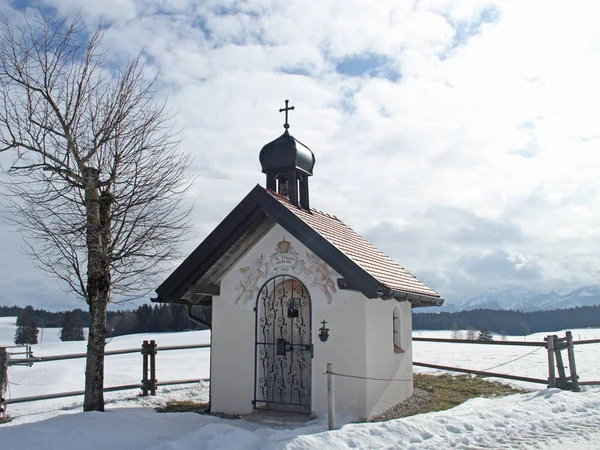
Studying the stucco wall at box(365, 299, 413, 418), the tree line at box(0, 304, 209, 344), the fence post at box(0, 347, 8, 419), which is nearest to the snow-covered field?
the fence post at box(0, 347, 8, 419)

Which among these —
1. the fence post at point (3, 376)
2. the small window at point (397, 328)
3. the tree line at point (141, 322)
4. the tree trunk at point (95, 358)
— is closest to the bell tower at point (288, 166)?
the small window at point (397, 328)

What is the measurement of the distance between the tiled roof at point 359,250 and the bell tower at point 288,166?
2.18ft

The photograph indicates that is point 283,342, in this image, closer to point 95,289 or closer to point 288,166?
point 95,289

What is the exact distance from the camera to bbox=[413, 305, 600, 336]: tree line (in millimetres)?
79688

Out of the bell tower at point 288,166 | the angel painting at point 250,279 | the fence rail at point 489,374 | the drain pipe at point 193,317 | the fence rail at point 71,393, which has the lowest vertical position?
the fence rail at point 71,393

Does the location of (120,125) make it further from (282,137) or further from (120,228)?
(282,137)

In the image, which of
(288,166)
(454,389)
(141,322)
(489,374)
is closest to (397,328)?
(454,389)

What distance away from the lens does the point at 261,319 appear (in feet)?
38.1

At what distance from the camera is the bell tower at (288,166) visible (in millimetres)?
13789

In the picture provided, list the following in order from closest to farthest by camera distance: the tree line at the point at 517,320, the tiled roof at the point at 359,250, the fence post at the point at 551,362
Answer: the tiled roof at the point at 359,250
the fence post at the point at 551,362
the tree line at the point at 517,320

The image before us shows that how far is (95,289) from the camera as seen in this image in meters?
10.6

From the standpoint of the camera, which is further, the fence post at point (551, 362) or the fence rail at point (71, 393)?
the fence post at point (551, 362)

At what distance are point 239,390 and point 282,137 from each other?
6452 millimetres

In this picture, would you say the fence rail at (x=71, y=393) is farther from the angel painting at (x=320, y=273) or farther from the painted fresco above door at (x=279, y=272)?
the angel painting at (x=320, y=273)
